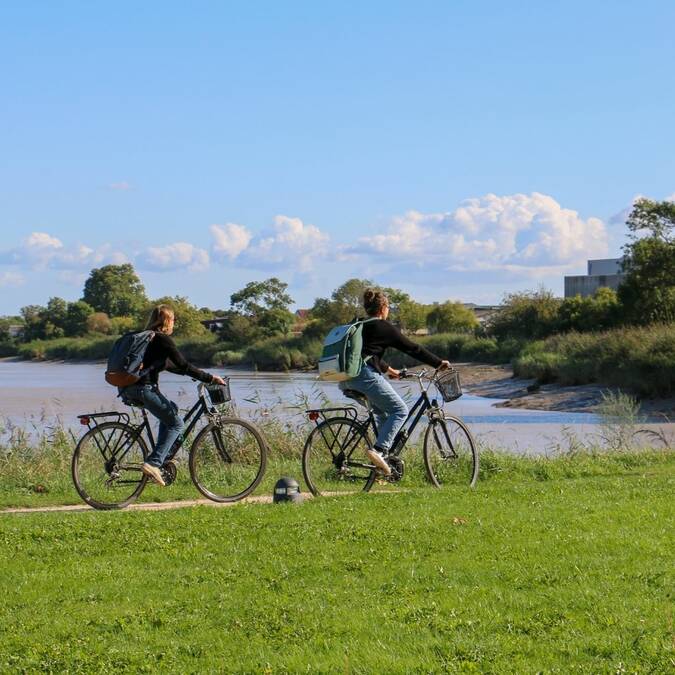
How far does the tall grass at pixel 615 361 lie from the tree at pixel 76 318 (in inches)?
3065

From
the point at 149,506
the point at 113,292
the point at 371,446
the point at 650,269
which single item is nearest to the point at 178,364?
the point at 149,506

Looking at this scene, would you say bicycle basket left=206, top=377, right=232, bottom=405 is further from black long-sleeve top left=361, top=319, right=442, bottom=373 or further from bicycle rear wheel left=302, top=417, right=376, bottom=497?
black long-sleeve top left=361, top=319, right=442, bottom=373

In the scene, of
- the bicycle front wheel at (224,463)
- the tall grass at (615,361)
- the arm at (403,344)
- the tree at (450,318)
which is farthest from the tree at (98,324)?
the arm at (403,344)

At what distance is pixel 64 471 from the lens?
14.5 meters

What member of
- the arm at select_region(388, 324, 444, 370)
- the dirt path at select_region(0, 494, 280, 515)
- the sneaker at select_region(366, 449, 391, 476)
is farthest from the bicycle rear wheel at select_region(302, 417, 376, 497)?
the arm at select_region(388, 324, 444, 370)

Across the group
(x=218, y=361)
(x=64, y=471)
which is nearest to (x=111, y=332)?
(x=218, y=361)

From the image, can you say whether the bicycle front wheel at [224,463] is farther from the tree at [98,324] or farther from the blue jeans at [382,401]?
the tree at [98,324]

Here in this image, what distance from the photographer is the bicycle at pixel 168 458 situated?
11031 mm

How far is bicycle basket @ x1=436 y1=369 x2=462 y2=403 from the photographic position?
1149 centimetres

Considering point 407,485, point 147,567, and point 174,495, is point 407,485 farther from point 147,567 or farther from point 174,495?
point 147,567

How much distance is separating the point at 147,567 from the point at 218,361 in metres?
71.2

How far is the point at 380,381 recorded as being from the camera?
10930 mm

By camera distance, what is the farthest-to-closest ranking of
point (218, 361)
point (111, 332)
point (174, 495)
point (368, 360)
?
point (111, 332), point (218, 361), point (174, 495), point (368, 360)

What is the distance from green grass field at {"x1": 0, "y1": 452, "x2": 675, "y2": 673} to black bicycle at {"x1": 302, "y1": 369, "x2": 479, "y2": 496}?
2.29 ft
